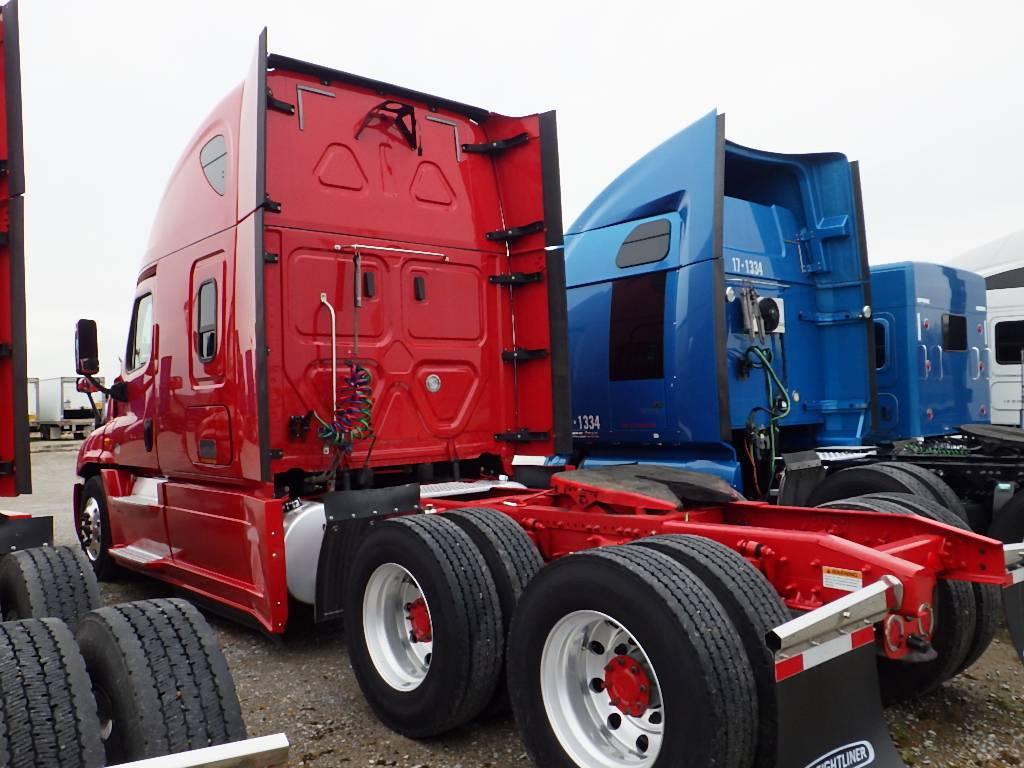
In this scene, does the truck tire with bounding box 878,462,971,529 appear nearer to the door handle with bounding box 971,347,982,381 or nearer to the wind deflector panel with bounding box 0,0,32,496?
the door handle with bounding box 971,347,982,381

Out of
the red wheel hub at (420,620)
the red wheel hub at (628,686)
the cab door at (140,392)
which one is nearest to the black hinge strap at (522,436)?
the red wheel hub at (420,620)

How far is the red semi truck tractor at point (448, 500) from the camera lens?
8.41ft

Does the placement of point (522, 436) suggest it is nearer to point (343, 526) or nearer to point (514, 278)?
point (514, 278)

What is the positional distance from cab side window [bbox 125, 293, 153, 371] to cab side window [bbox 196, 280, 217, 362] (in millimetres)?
903

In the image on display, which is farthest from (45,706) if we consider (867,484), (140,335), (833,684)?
(867,484)

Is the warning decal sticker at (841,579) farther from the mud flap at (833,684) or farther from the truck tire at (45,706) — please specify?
the truck tire at (45,706)

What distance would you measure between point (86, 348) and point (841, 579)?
5.20 metres

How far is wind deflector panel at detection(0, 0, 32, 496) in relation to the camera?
3.00 m

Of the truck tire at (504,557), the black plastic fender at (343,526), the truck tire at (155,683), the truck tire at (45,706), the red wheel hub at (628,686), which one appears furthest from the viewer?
the black plastic fender at (343,526)

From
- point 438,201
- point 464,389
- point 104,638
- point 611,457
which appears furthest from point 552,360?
point 104,638

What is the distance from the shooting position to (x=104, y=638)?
7.35 feet

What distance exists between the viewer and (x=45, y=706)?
6.40ft

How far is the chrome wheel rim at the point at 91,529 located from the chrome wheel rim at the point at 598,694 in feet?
16.5

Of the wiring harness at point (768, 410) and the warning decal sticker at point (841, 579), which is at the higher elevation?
the wiring harness at point (768, 410)
